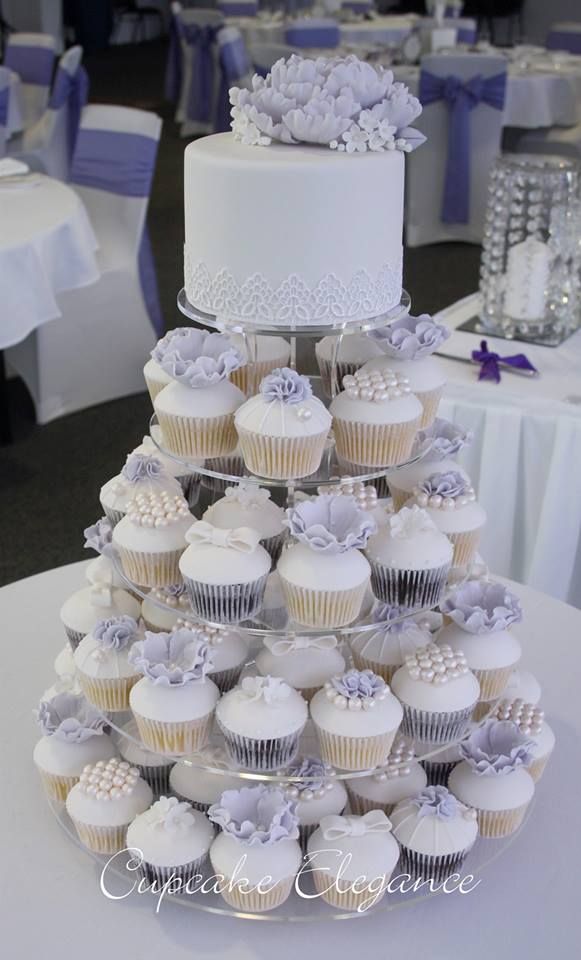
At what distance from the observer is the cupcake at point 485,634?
4.25 feet

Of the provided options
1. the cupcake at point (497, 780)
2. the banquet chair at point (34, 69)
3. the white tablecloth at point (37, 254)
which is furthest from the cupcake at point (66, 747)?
the banquet chair at point (34, 69)

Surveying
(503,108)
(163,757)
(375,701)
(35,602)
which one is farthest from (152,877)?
(503,108)

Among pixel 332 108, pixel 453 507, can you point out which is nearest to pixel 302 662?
pixel 453 507

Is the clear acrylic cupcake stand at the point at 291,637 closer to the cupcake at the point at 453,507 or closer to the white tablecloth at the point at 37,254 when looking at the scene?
the cupcake at the point at 453,507

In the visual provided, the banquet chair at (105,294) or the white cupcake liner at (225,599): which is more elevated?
the white cupcake liner at (225,599)

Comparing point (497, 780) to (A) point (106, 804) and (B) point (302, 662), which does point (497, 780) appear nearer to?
(B) point (302, 662)

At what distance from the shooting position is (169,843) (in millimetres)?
1198

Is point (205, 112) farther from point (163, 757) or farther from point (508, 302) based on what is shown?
point (163, 757)

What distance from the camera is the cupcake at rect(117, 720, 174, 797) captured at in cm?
132

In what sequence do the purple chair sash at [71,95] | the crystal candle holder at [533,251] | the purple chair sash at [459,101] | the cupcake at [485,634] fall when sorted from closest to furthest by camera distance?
the cupcake at [485,634], the crystal candle holder at [533,251], the purple chair sash at [71,95], the purple chair sash at [459,101]

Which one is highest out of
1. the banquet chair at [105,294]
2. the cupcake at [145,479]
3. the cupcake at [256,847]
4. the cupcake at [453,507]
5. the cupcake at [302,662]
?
the cupcake at [145,479]

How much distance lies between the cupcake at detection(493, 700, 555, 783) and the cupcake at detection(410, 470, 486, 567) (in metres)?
0.21

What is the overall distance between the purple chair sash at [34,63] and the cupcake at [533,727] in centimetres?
557

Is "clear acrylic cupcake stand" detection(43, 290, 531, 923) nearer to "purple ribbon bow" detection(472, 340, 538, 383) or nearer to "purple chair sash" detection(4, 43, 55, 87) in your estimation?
"purple ribbon bow" detection(472, 340, 538, 383)
